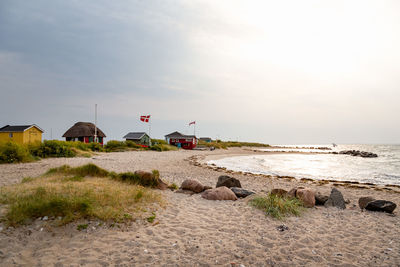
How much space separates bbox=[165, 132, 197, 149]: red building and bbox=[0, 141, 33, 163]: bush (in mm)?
40308

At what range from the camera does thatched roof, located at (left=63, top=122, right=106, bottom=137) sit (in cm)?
4412

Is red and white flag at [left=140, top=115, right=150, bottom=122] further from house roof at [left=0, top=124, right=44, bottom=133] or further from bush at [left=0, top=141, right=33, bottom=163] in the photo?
bush at [left=0, top=141, right=33, bottom=163]

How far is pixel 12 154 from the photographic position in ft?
Answer: 55.5

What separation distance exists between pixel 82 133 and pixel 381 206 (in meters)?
47.1

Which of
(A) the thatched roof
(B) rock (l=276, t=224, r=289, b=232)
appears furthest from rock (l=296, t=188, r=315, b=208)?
(A) the thatched roof

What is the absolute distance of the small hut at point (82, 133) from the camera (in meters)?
44.0

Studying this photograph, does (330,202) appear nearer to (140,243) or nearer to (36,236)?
(140,243)

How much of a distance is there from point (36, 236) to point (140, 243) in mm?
2438

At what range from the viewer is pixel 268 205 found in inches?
299

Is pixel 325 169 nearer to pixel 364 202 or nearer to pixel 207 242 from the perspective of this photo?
pixel 364 202

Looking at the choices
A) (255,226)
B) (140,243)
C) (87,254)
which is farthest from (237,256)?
(87,254)

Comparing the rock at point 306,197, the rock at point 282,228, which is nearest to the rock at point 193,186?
the rock at point 306,197

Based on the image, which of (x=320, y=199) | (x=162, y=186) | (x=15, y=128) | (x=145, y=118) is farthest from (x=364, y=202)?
(x=145, y=118)

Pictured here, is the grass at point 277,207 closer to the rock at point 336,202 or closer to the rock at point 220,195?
the rock at point 220,195
